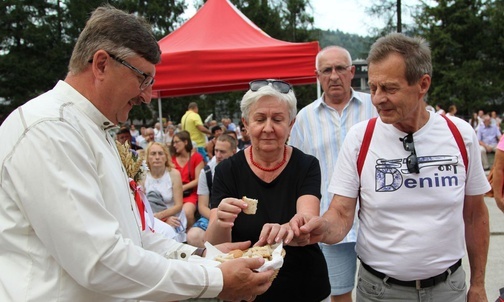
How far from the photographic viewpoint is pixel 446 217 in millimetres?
2314

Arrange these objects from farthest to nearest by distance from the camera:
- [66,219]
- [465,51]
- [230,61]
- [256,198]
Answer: [465,51], [230,61], [256,198], [66,219]

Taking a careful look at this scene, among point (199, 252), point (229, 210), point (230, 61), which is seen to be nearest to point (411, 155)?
point (229, 210)

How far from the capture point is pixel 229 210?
2234mm

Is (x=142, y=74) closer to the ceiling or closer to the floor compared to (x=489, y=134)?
closer to the ceiling

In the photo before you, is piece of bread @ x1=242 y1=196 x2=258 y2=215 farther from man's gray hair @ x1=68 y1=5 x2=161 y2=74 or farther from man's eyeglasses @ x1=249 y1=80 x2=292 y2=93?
man's gray hair @ x1=68 y1=5 x2=161 y2=74

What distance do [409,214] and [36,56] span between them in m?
44.0

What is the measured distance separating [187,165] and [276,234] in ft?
16.5

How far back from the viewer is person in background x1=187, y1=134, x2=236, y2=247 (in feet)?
15.5

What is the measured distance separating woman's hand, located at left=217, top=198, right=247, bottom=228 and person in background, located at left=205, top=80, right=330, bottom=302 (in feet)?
0.31

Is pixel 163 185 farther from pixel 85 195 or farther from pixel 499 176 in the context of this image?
pixel 85 195

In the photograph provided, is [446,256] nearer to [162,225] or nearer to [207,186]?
[162,225]

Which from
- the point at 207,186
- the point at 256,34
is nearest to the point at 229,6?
the point at 256,34

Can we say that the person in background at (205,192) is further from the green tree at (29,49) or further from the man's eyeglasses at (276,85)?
the green tree at (29,49)

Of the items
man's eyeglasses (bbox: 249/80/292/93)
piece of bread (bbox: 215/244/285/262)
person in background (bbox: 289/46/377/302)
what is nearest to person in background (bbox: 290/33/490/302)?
piece of bread (bbox: 215/244/285/262)
